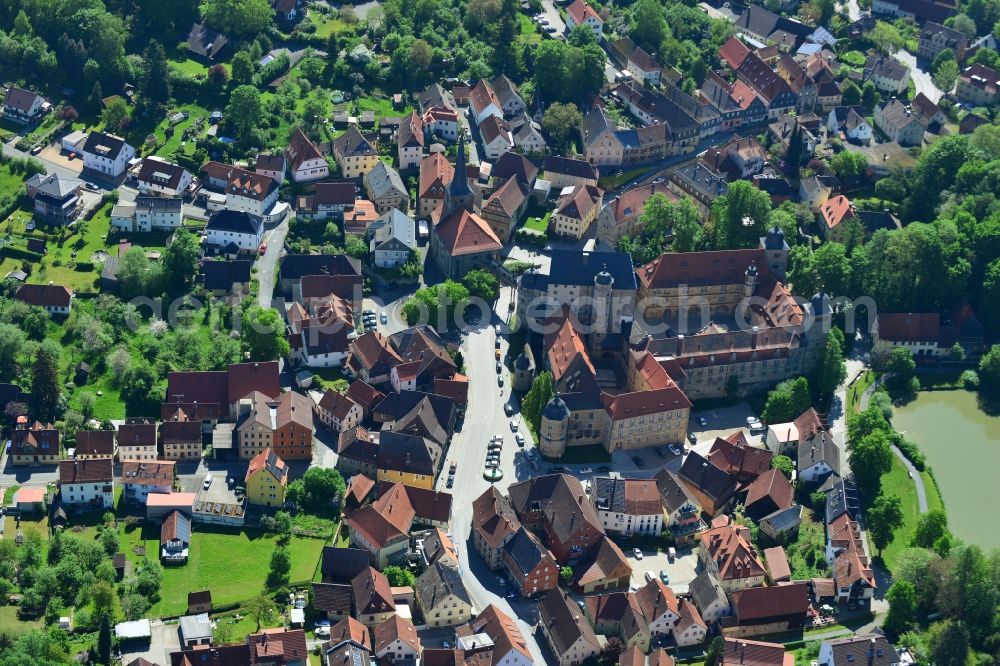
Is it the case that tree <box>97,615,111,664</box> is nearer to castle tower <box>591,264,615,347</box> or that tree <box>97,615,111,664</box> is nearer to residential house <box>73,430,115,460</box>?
residential house <box>73,430,115,460</box>

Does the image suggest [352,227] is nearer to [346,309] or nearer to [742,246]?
[346,309]

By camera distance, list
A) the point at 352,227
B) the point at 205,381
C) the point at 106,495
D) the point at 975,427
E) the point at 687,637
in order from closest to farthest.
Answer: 1. the point at 687,637
2. the point at 106,495
3. the point at 205,381
4. the point at 975,427
5. the point at 352,227

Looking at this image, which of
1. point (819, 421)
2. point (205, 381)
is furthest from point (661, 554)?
point (205, 381)

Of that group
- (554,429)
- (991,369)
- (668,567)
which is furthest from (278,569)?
(991,369)

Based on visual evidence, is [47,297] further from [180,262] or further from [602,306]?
[602,306]

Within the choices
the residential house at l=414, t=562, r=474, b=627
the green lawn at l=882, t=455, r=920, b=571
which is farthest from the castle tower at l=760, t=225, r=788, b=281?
the residential house at l=414, t=562, r=474, b=627

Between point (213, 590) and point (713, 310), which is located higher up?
point (713, 310)

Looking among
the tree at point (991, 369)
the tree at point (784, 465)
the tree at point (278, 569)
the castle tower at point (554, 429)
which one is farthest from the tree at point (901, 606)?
the tree at point (278, 569)

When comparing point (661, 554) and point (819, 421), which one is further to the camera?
point (819, 421)
